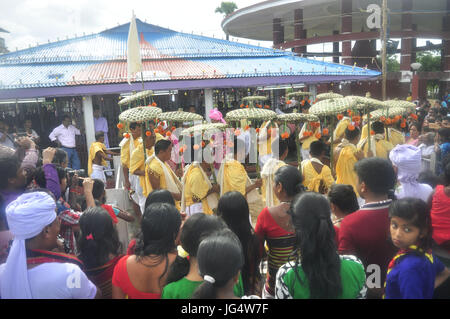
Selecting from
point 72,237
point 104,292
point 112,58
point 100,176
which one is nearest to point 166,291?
point 104,292

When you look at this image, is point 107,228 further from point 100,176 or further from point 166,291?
point 100,176

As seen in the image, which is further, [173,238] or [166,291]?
[173,238]

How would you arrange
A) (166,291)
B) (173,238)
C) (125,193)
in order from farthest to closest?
(125,193) < (173,238) < (166,291)

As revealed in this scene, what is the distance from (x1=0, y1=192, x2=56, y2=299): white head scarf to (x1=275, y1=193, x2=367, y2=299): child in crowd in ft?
4.43

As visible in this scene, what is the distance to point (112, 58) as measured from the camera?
1252cm

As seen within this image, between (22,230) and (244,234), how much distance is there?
1.44 metres

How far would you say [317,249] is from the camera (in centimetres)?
184

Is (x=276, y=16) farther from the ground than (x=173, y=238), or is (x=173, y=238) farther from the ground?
(x=276, y=16)

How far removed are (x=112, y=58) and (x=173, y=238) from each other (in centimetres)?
1155

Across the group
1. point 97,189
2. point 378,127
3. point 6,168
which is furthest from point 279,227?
point 378,127

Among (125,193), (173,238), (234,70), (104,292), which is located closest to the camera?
(173,238)

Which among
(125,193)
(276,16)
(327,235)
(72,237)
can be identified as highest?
(276,16)

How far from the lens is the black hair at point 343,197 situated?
2.74 meters

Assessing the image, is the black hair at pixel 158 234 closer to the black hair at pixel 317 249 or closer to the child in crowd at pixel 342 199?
the black hair at pixel 317 249
